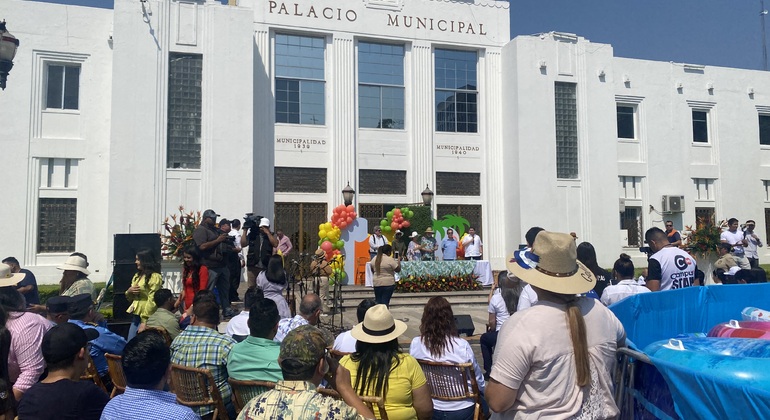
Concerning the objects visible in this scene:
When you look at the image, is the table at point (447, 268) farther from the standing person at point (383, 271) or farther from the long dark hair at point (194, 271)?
the long dark hair at point (194, 271)

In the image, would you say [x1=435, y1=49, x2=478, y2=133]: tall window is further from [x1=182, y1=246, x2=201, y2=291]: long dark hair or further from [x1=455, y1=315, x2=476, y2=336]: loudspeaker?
[x1=455, y1=315, x2=476, y2=336]: loudspeaker

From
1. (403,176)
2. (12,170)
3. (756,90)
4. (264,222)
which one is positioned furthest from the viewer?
(756,90)

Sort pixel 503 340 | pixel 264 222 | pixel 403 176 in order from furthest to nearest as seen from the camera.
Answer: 1. pixel 403 176
2. pixel 264 222
3. pixel 503 340

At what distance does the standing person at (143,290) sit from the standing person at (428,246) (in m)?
10.9

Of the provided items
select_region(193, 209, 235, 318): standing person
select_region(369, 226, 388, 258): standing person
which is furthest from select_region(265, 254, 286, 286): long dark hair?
select_region(369, 226, 388, 258): standing person

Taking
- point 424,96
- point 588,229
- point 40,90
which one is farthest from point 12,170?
point 588,229

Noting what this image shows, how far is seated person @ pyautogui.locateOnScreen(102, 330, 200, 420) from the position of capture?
272cm

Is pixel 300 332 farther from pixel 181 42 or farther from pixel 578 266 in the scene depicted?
pixel 181 42

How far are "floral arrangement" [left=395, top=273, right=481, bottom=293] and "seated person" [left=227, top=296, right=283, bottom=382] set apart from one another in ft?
36.7

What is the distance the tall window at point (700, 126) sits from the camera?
2409cm

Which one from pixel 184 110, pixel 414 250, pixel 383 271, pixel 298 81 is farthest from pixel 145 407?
pixel 298 81

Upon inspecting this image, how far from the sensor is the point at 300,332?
2.96 metres

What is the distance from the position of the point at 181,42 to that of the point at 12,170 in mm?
6305

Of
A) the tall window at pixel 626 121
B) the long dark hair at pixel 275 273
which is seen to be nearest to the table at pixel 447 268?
the long dark hair at pixel 275 273
